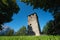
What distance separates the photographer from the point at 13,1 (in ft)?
116

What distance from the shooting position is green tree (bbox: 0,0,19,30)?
3247 cm

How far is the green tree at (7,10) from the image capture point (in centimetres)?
3247

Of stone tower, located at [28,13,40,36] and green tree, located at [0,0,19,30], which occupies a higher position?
green tree, located at [0,0,19,30]

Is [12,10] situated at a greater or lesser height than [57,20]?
greater

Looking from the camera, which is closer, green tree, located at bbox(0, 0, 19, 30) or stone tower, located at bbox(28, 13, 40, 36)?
green tree, located at bbox(0, 0, 19, 30)

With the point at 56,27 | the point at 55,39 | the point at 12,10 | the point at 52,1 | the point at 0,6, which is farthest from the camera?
the point at 12,10

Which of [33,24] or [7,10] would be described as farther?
[33,24]

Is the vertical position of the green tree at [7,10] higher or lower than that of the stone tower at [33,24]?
higher

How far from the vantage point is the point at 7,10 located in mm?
33469

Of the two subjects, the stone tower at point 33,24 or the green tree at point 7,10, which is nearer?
the green tree at point 7,10

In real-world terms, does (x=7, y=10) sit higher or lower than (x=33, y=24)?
higher

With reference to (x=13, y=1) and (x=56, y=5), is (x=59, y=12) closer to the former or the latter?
(x=56, y=5)

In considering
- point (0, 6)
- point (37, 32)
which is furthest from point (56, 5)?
point (0, 6)

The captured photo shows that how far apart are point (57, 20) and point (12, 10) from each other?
11869 mm
